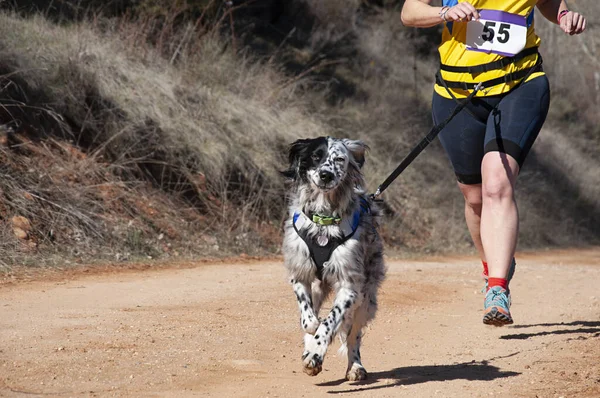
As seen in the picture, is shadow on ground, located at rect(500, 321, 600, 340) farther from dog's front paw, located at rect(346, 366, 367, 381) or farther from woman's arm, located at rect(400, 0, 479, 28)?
woman's arm, located at rect(400, 0, 479, 28)

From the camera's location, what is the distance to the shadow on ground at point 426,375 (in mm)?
5305

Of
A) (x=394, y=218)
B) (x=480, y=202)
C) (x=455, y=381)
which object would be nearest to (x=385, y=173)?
(x=394, y=218)

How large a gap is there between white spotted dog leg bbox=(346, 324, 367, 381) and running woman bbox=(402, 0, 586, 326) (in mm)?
817

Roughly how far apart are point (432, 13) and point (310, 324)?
2.17m

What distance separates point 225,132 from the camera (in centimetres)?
1424

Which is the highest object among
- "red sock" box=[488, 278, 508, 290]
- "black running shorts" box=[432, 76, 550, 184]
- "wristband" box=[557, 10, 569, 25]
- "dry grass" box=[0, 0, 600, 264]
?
"wristband" box=[557, 10, 569, 25]

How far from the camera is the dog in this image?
17.0ft

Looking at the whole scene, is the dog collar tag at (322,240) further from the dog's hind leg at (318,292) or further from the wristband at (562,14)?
the wristband at (562,14)

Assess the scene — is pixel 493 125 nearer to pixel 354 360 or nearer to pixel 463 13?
pixel 463 13

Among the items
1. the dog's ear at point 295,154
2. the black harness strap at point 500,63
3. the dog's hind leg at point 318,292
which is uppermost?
the black harness strap at point 500,63

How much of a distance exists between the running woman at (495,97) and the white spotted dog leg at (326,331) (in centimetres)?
88

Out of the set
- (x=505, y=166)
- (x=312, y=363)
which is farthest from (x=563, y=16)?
(x=312, y=363)

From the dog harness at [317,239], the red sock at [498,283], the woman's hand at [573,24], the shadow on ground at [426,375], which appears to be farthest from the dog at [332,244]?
the woman's hand at [573,24]

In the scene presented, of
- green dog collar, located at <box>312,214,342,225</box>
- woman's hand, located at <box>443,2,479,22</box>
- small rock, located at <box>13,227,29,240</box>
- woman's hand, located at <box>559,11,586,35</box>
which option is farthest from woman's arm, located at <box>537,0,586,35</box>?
small rock, located at <box>13,227,29,240</box>
